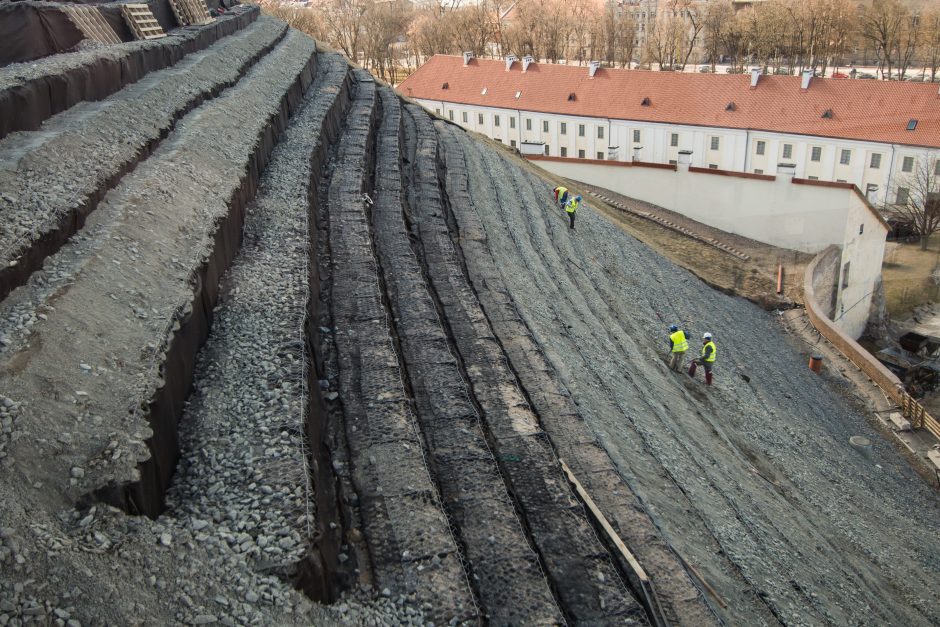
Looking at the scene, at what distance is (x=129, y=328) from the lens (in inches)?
295

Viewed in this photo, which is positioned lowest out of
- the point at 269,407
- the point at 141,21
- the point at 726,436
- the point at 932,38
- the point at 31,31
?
the point at 726,436

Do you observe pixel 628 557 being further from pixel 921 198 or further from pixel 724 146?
pixel 724 146

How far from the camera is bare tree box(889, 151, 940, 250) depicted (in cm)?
3462

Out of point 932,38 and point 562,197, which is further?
point 932,38

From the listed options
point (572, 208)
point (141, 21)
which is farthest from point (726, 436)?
point (141, 21)

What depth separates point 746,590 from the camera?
8500 mm

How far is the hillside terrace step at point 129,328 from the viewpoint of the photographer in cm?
587

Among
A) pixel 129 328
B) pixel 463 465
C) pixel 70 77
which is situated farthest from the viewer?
pixel 70 77

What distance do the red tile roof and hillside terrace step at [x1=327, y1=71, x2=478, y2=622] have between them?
1286 inches

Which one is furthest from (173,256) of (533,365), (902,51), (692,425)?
(902,51)

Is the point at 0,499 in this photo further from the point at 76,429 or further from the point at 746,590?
the point at 746,590

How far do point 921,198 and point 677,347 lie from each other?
92.0 ft

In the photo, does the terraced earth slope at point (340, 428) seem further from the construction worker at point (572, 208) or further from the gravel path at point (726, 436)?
the construction worker at point (572, 208)

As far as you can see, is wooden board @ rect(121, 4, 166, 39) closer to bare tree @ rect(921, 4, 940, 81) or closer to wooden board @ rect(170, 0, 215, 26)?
wooden board @ rect(170, 0, 215, 26)
